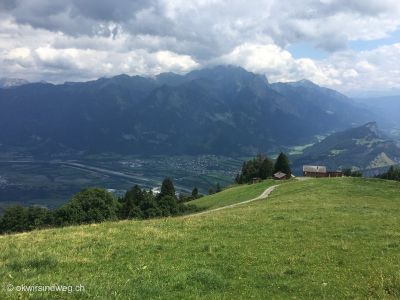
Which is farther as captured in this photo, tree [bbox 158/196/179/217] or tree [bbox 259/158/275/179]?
tree [bbox 259/158/275/179]

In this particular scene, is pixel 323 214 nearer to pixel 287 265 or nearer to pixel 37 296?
pixel 287 265

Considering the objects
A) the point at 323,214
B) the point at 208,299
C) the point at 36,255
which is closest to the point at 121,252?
the point at 36,255

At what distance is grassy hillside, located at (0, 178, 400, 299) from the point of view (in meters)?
10.1

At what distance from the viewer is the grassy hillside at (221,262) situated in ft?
33.1

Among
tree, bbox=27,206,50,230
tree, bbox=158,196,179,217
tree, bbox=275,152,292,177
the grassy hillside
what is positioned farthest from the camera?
tree, bbox=275,152,292,177

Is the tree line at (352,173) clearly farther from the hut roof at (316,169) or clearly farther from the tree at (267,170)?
the tree at (267,170)

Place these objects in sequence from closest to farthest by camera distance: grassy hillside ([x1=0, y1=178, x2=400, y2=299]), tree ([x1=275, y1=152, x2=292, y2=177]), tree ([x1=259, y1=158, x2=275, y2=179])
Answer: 1. grassy hillside ([x1=0, y1=178, x2=400, y2=299])
2. tree ([x1=275, y1=152, x2=292, y2=177])
3. tree ([x1=259, y1=158, x2=275, y2=179])

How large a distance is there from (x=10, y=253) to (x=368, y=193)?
48.7 m

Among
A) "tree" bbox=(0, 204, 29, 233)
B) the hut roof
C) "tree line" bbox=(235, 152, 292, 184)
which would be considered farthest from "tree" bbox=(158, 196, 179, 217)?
the hut roof

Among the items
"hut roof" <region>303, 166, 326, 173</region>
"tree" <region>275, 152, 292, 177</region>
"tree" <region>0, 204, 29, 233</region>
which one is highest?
"tree" <region>275, 152, 292, 177</region>

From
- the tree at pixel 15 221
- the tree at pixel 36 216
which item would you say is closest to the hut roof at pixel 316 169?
the tree at pixel 36 216

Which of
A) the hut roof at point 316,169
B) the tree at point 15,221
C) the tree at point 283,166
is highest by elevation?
the tree at point 283,166

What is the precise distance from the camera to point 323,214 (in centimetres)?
2636

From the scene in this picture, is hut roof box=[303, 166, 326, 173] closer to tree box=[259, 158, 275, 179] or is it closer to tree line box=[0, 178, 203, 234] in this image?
tree box=[259, 158, 275, 179]
